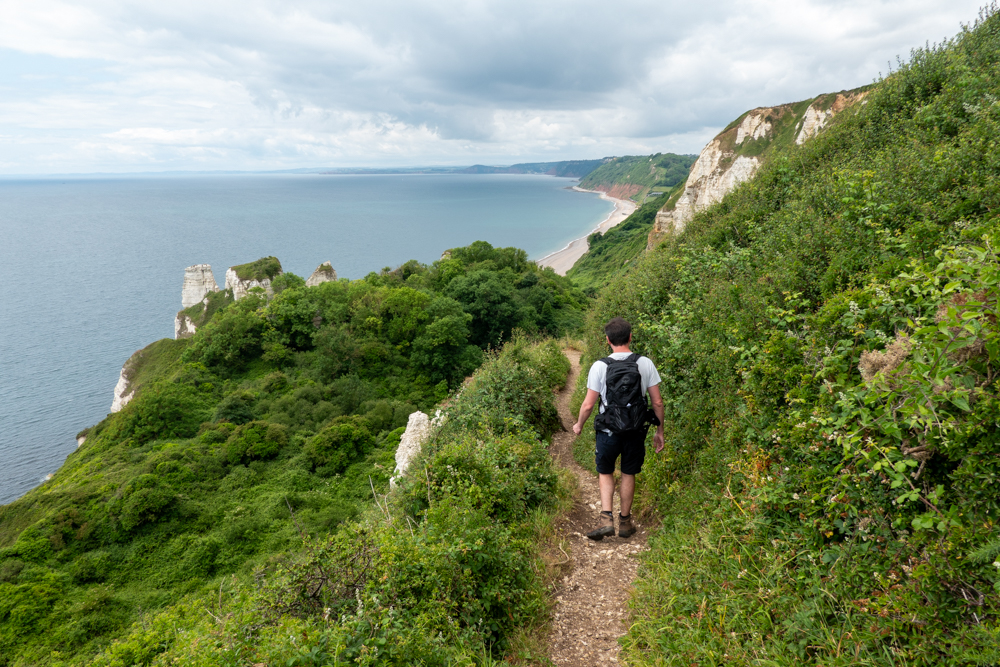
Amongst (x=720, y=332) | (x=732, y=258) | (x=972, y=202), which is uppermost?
(x=972, y=202)

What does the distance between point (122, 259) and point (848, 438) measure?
426 feet

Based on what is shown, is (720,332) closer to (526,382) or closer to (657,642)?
(657,642)

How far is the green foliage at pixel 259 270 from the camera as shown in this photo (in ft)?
152

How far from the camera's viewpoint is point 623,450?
520 centimetres

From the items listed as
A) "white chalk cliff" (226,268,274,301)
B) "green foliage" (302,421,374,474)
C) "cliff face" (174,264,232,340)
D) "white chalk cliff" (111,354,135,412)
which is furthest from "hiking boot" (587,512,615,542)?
"cliff face" (174,264,232,340)

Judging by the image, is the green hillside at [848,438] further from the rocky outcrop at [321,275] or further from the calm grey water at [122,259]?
the rocky outcrop at [321,275]

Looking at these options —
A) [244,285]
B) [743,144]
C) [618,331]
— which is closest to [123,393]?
[244,285]

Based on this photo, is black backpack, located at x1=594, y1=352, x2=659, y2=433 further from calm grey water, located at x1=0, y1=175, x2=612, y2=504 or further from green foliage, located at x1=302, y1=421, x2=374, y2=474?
calm grey water, located at x1=0, y1=175, x2=612, y2=504

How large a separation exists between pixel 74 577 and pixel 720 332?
22856mm

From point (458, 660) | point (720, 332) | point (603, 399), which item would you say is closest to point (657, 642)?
point (458, 660)

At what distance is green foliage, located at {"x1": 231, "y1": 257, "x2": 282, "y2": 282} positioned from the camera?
4641cm

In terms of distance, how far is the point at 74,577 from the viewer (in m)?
16.8

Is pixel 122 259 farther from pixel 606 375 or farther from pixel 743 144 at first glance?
pixel 606 375

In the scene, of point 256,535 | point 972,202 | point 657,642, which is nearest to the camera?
point 657,642
